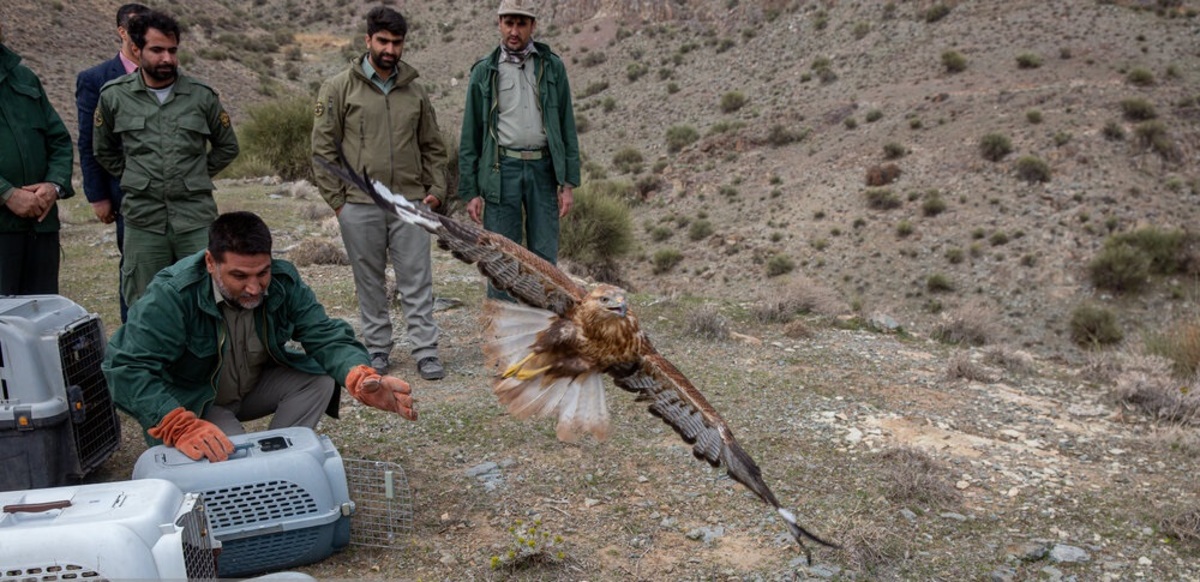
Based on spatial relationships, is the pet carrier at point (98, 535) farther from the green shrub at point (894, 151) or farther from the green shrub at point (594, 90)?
the green shrub at point (594, 90)

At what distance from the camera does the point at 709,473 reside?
4375mm

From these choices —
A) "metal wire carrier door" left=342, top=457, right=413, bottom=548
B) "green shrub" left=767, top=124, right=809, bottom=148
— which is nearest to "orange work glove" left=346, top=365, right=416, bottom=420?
"metal wire carrier door" left=342, top=457, right=413, bottom=548

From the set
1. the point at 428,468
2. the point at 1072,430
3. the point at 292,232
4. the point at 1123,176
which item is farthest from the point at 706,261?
the point at 428,468

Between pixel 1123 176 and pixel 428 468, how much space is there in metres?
22.2

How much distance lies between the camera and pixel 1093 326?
54.4 ft

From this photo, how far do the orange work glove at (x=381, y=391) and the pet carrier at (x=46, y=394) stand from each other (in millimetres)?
1145

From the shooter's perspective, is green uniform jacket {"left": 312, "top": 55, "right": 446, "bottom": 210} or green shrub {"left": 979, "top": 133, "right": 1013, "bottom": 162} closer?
green uniform jacket {"left": 312, "top": 55, "right": 446, "bottom": 210}

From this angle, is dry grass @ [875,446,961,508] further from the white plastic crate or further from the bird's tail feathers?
the white plastic crate

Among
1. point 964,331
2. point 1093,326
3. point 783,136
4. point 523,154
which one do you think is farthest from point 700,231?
point 523,154

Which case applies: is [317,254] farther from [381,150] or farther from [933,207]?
[933,207]

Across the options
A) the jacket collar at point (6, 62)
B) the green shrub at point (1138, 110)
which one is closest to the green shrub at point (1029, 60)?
the green shrub at point (1138, 110)

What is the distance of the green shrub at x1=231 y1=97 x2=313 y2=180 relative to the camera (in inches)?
669

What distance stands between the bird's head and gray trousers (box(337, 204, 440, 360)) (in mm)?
1738

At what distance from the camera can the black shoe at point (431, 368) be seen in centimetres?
544
